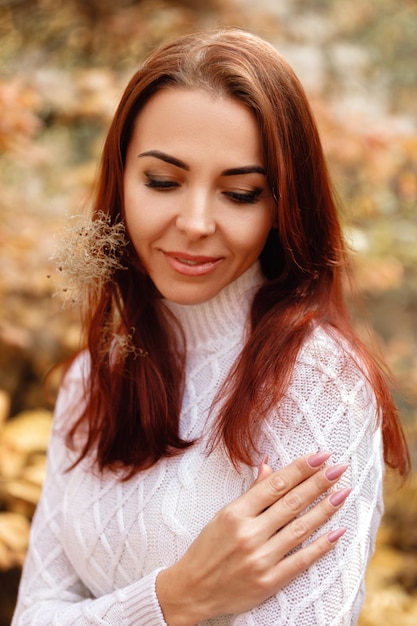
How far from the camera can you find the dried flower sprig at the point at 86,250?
1.45 meters

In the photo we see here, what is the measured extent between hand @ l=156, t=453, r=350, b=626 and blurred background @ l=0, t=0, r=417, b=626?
917 mm

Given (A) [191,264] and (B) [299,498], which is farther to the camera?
(A) [191,264]

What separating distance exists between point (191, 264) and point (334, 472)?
484 mm

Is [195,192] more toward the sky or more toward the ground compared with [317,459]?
more toward the sky

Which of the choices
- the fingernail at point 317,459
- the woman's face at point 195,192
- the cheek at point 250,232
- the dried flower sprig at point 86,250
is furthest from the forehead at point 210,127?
the fingernail at point 317,459

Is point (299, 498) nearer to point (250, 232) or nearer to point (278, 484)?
point (278, 484)

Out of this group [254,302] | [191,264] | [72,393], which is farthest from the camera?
[72,393]

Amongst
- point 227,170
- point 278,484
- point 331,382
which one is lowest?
point 278,484

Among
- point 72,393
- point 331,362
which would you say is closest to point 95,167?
point 72,393

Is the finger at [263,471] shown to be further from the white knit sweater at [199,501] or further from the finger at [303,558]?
the finger at [303,558]

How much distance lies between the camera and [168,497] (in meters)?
1.40

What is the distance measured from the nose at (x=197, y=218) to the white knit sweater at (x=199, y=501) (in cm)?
24

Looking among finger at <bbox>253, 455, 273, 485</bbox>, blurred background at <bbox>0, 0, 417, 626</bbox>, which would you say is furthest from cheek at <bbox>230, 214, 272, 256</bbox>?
blurred background at <bbox>0, 0, 417, 626</bbox>

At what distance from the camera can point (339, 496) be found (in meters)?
1.19
